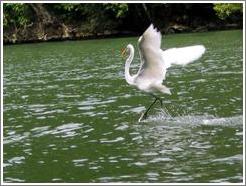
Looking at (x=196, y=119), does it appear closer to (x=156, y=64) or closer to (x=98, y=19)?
(x=156, y=64)

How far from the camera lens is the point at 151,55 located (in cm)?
1341

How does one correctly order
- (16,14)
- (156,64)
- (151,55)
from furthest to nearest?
(16,14) < (156,64) < (151,55)

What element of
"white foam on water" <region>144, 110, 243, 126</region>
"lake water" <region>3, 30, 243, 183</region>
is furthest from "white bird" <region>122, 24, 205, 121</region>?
"lake water" <region>3, 30, 243, 183</region>

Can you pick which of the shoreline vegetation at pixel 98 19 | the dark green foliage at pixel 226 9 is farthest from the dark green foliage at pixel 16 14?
the dark green foliage at pixel 226 9

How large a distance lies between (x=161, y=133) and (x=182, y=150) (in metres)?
1.78

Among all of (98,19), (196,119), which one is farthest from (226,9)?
(196,119)

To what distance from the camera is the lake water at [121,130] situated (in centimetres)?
1020

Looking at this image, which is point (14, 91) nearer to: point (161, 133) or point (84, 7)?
point (161, 133)

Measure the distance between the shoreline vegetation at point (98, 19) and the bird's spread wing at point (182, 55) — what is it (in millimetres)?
40042

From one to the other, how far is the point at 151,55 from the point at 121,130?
1.82 meters

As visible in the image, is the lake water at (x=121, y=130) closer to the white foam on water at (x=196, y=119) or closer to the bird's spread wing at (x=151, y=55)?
the white foam on water at (x=196, y=119)

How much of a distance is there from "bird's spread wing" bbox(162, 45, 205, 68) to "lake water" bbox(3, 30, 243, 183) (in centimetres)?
144

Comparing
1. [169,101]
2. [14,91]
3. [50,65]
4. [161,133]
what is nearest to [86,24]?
[50,65]

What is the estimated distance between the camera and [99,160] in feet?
36.2
